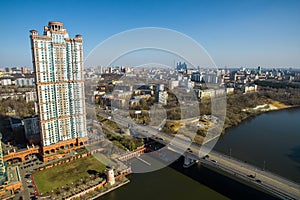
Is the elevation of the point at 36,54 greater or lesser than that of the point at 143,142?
greater

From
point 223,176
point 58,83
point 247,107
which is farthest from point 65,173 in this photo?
point 247,107

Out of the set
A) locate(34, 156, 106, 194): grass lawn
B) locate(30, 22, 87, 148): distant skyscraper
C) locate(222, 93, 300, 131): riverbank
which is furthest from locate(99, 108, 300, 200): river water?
locate(30, 22, 87, 148): distant skyscraper

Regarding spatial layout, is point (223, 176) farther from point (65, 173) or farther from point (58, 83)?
point (58, 83)

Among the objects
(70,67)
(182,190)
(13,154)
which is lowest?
(182,190)

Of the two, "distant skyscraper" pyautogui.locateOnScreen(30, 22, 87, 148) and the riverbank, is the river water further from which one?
"distant skyscraper" pyautogui.locateOnScreen(30, 22, 87, 148)

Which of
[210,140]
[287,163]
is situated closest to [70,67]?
[210,140]

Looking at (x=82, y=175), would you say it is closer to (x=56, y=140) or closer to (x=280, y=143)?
(x=56, y=140)
